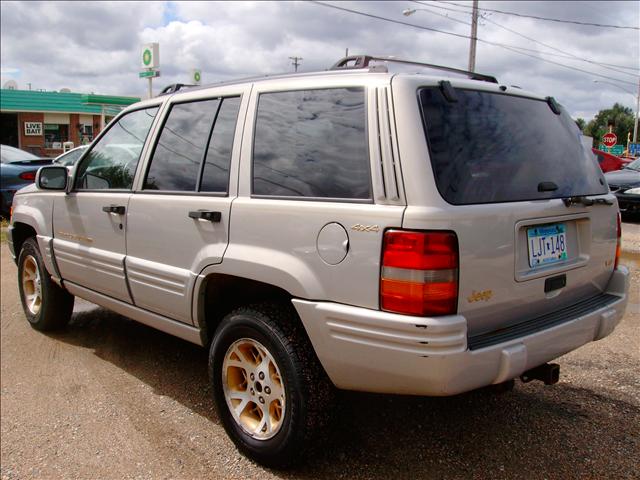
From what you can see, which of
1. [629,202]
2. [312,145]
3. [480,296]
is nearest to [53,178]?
[312,145]

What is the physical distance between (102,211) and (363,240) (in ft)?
7.46

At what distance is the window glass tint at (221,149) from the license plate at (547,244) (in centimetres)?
154

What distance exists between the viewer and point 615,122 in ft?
226

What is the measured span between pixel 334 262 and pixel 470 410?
157cm

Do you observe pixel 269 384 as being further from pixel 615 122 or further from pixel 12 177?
pixel 615 122

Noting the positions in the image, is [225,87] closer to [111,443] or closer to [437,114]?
[437,114]

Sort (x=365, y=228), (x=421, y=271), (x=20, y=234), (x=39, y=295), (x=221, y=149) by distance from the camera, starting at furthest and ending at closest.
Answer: (x=20, y=234), (x=39, y=295), (x=221, y=149), (x=365, y=228), (x=421, y=271)

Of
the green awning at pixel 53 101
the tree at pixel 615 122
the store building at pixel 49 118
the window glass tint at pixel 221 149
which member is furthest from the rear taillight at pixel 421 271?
the tree at pixel 615 122

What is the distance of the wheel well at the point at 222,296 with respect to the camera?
302 cm

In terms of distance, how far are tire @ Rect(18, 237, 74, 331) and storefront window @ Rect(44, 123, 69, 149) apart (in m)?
36.6

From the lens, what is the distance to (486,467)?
283 centimetres

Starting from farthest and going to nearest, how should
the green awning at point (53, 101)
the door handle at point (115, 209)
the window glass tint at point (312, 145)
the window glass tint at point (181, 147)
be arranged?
the green awning at point (53, 101)
the door handle at point (115, 209)
the window glass tint at point (181, 147)
the window glass tint at point (312, 145)

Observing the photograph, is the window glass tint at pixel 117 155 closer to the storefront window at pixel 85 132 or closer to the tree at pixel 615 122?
the storefront window at pixel 85 132

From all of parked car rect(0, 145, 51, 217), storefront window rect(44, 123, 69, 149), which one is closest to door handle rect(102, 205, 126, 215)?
parked car rect(0, 145, 51, 217)
